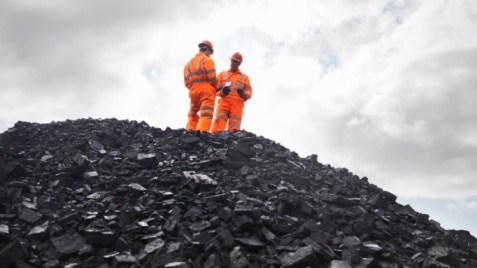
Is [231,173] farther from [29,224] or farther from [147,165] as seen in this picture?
[29,224]

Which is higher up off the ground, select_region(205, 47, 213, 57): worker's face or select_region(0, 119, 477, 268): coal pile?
select_region(205, 47, 213, 57): worker's face

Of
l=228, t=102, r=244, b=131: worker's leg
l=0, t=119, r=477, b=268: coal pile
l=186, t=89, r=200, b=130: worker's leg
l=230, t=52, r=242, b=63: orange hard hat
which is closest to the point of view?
l=0, t=119, r=477, b=268: coal pile

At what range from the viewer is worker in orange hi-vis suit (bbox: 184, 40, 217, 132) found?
979 centimetres

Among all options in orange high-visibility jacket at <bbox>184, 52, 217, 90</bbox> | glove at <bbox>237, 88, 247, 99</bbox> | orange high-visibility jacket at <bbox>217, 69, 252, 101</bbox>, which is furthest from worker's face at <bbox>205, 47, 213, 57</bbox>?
glove at <bbox>237, 88, 247, 99</bbox>

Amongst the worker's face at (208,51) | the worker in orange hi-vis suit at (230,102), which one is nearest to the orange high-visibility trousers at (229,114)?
the worker in orange hi-vis suit at (230,102)

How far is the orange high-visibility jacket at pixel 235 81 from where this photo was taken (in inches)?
412

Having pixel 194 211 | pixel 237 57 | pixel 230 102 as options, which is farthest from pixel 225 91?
pixel 194 211

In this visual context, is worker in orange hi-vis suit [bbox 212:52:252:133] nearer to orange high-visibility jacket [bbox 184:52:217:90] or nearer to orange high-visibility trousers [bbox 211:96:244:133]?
orange high-visibility trousers [bbox 211:96:244:133]

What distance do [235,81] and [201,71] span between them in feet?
4.03

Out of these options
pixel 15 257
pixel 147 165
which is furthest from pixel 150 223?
pixel 147 165

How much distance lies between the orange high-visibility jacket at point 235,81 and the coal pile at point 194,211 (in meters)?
2.37

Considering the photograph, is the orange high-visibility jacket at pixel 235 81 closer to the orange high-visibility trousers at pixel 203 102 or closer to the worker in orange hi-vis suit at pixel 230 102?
the worker in orange hi-vis suit at pixel 230 102

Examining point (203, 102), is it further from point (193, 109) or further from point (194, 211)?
point (194, 211)

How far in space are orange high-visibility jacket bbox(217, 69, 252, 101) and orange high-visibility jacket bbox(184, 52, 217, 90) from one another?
55 cm
